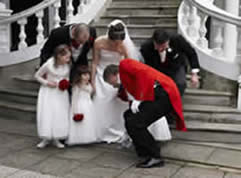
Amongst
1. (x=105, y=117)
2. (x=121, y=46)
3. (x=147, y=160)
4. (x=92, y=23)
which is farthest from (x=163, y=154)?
(x=92, y=23)

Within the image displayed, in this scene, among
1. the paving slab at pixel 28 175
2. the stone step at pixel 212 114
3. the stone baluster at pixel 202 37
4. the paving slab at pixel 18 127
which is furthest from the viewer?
the stone baluster at pixel 202 37

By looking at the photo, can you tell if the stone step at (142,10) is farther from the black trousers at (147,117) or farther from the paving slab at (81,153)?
the black trousers at (147,117)

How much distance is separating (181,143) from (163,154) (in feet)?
1.59

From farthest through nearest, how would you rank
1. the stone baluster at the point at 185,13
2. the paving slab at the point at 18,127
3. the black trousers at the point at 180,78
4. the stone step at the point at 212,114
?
the stone baluster at the point at 185,13 → the paving slab at the point at 18,127 → the stone step at the point at 212,114 → the black trousers at the point at 180,78

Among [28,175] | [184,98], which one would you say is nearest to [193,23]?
[184,98]

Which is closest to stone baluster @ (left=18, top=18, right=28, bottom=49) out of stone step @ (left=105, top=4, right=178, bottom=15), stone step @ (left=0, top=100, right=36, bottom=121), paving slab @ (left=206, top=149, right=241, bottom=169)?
stone step @ (left=0, top=100, right=36, bottom=121)

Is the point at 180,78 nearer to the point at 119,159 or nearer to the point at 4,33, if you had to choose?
the point at 119,159

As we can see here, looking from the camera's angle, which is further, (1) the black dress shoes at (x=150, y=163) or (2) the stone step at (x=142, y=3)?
(2) the stone step at (x=142, y=3)

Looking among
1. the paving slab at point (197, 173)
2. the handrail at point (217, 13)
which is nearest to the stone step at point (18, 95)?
the handrail at point (217, 13)

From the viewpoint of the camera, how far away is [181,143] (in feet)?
17.4

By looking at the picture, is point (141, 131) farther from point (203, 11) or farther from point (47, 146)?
point (203, 11)

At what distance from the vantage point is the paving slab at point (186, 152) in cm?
478

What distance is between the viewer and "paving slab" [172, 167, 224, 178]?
4.33 metres

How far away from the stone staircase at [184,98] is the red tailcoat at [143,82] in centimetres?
115
